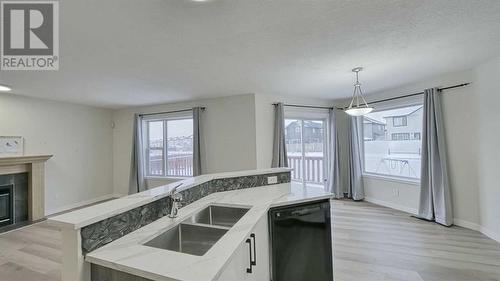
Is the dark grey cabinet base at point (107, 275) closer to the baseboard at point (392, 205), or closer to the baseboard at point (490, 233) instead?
the baseboard at point (490, 233)

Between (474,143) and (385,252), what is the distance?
227 centimetres

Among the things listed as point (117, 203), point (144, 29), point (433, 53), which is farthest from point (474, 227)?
point (144, 29)

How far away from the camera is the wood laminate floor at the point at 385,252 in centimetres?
243

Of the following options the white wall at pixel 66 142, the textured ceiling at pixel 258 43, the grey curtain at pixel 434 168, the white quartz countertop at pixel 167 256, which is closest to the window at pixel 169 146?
the white wall at pixel 66 142

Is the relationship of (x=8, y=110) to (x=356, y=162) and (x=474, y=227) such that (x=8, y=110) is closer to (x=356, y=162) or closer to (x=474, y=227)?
(x=356, y=162)

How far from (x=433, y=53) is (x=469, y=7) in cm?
111

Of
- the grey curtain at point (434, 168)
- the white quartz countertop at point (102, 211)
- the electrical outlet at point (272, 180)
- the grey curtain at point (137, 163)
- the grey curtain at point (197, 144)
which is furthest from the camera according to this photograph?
the grey curtain at point (137, 163)

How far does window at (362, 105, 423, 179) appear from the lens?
4383mm

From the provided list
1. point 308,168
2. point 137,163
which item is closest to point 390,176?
point 308,168

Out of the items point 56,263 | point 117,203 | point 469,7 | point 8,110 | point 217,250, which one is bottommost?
point 56,263

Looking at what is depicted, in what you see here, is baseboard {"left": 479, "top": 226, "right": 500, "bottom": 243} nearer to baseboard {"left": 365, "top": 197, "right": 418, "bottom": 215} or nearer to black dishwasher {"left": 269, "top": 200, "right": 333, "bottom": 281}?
baseboard {"left": 365, "top": 197, "right": 418, "bottom": 215}

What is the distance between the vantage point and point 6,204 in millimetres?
4184

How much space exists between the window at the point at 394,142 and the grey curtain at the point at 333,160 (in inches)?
24.9

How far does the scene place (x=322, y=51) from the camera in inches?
107
